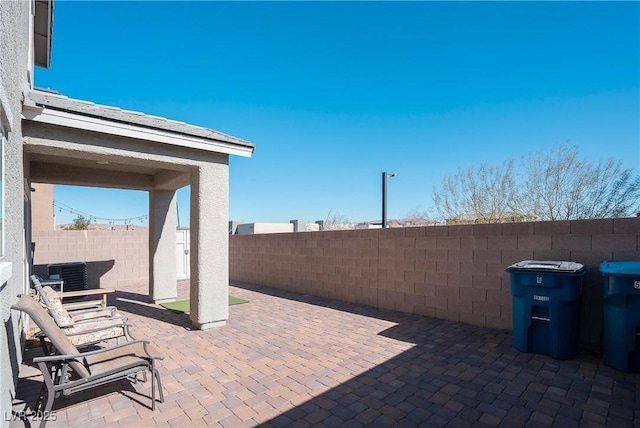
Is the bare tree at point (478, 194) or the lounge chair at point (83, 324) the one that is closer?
the lounge chair at point (83, 324)

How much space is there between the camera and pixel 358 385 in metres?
3.90

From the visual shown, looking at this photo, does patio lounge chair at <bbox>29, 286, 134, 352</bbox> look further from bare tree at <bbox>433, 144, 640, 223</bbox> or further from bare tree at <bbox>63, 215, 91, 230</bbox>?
bare tree at <bbox>63, 215, 91, 230</bbox>

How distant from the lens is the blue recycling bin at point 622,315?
3914 millimetres

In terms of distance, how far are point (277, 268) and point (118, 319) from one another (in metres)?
6.71

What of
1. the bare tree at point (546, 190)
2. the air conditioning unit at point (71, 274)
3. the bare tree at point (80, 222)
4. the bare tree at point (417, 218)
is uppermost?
the bare tree at point (546, 190)

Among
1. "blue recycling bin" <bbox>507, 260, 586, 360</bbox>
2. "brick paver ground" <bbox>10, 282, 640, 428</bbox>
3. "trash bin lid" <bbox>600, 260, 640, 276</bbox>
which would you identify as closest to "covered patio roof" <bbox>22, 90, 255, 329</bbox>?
"brick paver ground" <bbox>10, 282, 640, 428</bbox>

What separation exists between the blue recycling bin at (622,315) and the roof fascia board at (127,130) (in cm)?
668

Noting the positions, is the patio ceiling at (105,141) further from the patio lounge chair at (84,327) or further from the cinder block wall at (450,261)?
the cinder block wall at (450,261)

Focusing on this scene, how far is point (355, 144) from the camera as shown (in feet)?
75.3

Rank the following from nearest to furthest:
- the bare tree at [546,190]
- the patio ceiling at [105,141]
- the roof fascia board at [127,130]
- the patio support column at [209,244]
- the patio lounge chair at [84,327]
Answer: the patio lounge chair at [84,327]
the roof fascia board at [127,130]
the patio ceiling at [105,141]
the patio support column at [209,244]
the bare tree at [546,190]

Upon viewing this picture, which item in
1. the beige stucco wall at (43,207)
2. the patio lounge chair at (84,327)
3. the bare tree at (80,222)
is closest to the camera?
the patio lounge chair at (84,327)

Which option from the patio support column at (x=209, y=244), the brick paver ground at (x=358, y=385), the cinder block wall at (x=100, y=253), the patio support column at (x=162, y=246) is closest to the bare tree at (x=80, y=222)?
the cinder block wall at (x=100, y=253)

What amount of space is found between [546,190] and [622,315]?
27.1ft

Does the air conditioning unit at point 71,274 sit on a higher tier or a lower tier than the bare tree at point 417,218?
lower
